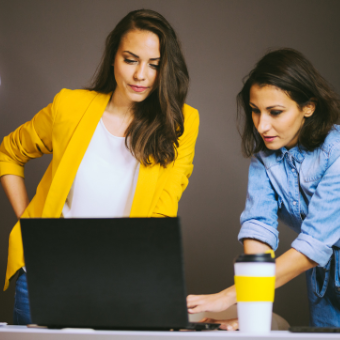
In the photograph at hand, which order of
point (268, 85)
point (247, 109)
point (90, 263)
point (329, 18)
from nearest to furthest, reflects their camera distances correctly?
point (90, 263) → point (268, 85) → point (247, 109) → point (329, 18)

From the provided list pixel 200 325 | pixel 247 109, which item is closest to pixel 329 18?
pixel 247 109

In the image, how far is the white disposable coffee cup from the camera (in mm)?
677

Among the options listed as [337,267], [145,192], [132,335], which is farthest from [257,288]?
[145,192]

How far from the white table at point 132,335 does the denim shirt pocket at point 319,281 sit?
696 mm

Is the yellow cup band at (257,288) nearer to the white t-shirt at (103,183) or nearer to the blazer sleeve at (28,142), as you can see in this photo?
the white t-shirt at (103,183)

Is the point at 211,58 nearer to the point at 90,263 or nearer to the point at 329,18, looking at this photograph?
the point at 329,18

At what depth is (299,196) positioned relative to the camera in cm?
126

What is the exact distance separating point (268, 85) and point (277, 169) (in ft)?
0.88

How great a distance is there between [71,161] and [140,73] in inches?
15.2

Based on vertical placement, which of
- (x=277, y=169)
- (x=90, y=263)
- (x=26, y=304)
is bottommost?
(x=26, y=304)

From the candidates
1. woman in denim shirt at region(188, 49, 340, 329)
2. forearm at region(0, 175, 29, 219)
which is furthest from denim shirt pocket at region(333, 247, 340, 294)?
forearm at region(0, 175, 29, 219)

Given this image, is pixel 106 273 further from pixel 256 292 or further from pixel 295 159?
pixel 295 159

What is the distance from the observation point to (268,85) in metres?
1.23

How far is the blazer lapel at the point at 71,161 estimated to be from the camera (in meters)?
1.35
